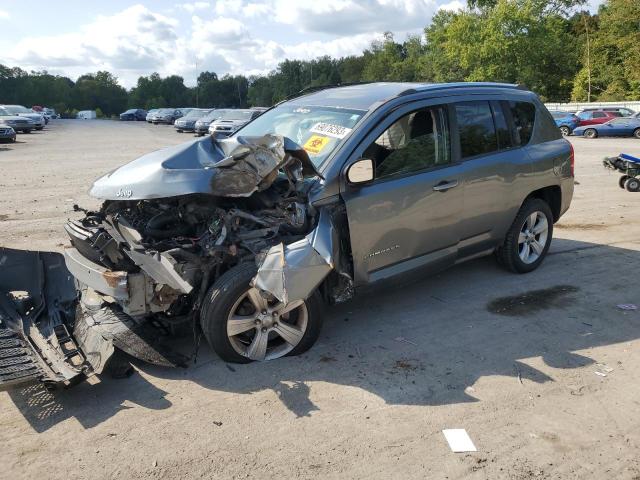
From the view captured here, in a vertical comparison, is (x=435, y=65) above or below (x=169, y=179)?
above

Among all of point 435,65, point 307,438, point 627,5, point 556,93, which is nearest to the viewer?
point 307,438

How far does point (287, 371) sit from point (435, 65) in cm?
6752

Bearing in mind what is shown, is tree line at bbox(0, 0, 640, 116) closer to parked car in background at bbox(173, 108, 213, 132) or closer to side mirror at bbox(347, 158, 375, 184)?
parked car in background at bbox(173, 108, 213, 132)

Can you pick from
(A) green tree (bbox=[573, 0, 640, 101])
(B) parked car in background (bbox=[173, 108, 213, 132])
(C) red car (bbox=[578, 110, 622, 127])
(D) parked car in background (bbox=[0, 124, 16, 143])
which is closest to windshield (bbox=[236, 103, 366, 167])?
(D) parked car in background (bbox=[0, 124, 16, 143])

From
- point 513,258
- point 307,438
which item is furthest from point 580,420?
point 513,258

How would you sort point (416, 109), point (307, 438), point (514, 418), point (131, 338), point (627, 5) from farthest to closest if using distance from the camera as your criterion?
point (627, 5), point (416, 109), point (131, 338), point (514, 418), point (307, 438)

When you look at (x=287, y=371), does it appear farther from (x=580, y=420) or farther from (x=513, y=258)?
(x=513, y=258)

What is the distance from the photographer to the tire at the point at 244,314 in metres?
3.70

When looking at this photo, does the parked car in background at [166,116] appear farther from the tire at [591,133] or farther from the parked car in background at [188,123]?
the tire at [591,133]

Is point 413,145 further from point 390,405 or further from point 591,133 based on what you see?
point 591,133

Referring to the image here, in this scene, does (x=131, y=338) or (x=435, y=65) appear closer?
(x=131, y=338)

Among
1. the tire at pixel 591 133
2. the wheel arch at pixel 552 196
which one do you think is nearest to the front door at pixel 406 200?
the wheel arch at pixel 552 196

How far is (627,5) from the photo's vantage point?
4112cm

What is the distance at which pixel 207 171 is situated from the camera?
3.81 m
